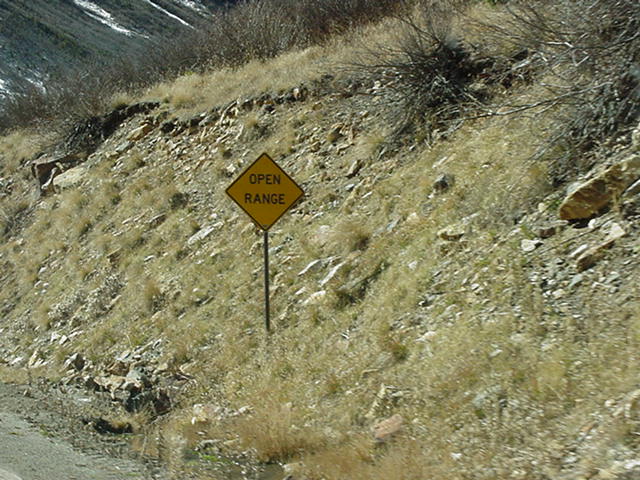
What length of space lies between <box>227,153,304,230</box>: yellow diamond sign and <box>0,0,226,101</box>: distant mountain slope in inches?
1291

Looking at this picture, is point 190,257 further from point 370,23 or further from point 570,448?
point 570,448

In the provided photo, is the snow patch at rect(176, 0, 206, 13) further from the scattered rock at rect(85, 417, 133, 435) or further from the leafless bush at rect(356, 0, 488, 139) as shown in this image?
the scattered rock at rect(85, 417, 133, 435)

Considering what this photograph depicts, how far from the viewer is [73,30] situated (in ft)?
202

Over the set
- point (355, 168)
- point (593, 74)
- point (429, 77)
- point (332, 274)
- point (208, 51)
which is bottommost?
point (332, 274)

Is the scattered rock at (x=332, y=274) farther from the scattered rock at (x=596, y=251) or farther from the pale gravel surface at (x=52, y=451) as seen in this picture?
the scattered rock at (x=596, y=251)

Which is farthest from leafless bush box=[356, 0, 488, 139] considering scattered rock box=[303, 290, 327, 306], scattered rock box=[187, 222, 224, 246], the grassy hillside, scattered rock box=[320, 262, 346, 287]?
scattered rock box=[187, 222, 224, 246]

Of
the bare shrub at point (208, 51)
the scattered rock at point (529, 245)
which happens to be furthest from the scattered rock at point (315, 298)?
the bare shrub at point (208, 51)

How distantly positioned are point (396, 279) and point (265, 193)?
2.16m

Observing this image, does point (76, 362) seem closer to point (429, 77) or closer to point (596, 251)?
point (429, 77)

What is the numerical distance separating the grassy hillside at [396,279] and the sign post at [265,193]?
3.40 ft

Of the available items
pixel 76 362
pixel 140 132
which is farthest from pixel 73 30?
pixel 76 362

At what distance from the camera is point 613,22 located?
8.22 meters

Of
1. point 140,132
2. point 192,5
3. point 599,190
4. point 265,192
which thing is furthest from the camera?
point 192,5

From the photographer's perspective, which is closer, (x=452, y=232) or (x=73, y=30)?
(x=452, y=232)
